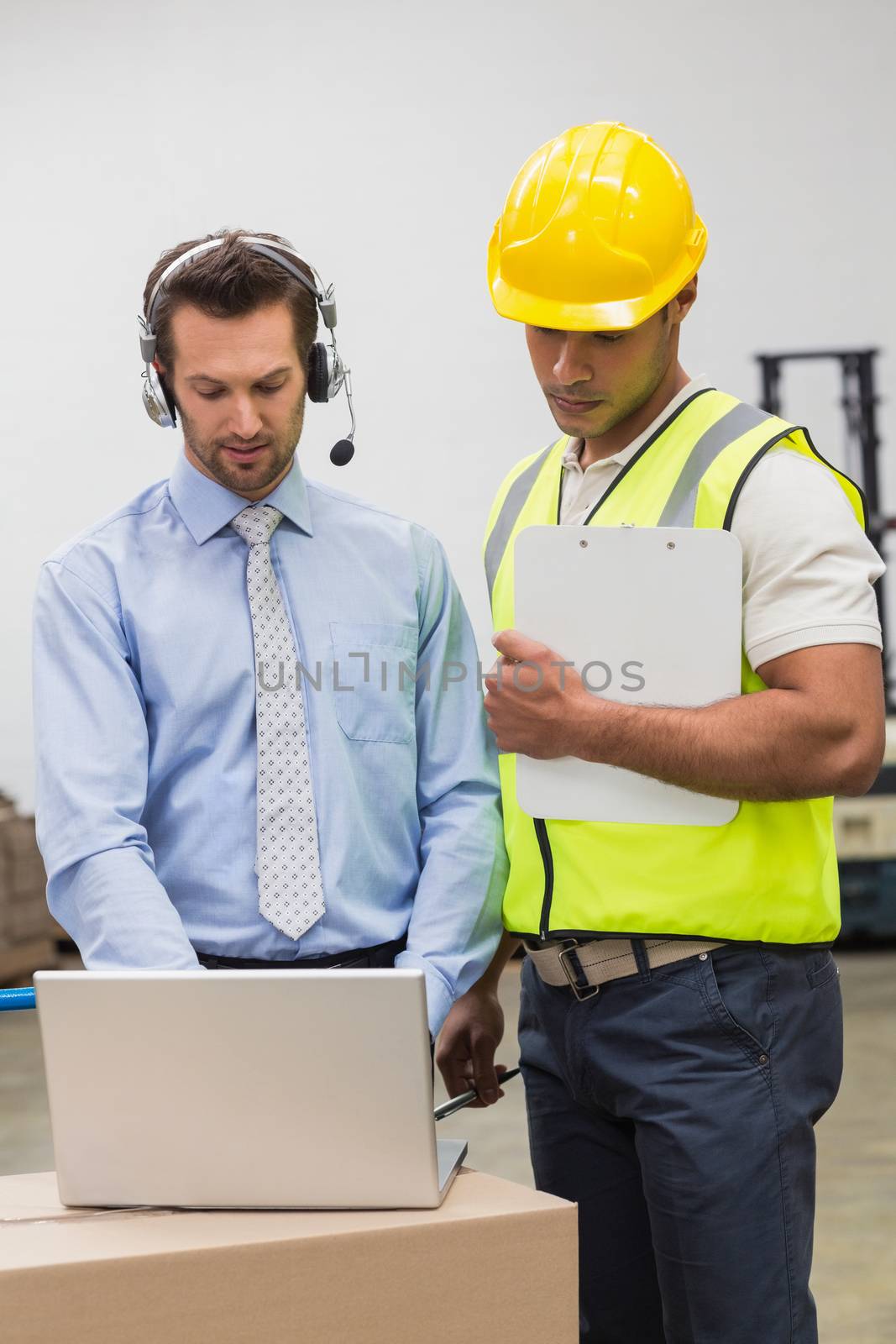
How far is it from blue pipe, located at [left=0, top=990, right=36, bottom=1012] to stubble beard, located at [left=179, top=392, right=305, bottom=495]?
55 cm

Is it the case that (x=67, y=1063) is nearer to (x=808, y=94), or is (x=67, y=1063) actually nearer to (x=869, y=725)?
(x=869, y=725)

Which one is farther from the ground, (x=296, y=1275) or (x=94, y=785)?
(x=94, y=785)

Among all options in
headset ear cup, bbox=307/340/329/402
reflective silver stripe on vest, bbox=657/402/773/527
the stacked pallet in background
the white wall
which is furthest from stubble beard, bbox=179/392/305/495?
the stacked pallet in background

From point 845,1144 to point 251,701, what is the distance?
297cm

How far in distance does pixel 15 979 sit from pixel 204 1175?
4.71 metres

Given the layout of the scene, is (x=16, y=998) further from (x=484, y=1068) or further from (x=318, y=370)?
(x=318, y=370)

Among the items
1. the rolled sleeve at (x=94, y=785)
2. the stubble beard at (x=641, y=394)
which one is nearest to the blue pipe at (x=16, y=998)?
the rolled sleeve at (x=94, y=785)

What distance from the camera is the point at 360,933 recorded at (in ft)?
4.97

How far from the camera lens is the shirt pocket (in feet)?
5.10

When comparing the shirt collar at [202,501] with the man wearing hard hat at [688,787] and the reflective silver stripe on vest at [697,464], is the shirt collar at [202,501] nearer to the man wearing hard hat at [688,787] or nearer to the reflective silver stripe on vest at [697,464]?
the man wearing hard hat at [688,787]

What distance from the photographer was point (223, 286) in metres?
1.49

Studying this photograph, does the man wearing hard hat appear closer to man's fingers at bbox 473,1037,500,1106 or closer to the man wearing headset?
man's fingers at bbox 473,1037,500,1106

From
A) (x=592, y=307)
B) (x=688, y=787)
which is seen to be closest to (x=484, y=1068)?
(x=688, y=787)

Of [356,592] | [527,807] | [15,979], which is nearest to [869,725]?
[527,807]
